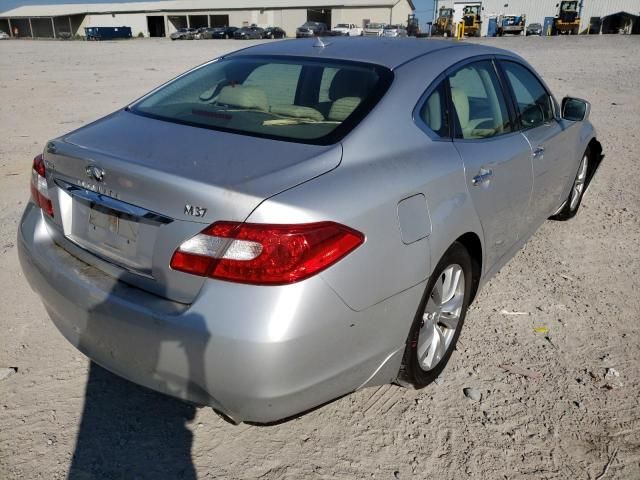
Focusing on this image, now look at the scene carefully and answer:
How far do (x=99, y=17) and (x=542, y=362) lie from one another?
3214 inches

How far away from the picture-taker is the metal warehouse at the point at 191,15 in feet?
200

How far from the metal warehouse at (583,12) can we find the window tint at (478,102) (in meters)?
51.7

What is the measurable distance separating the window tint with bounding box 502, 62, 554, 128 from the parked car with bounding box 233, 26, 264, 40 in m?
49.2

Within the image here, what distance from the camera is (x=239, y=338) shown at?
5.88 ft

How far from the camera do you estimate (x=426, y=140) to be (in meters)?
2.52

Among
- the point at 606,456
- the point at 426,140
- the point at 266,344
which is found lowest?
the point at 606,456

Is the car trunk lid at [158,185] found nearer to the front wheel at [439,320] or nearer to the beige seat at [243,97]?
the beige seat at [243,97]

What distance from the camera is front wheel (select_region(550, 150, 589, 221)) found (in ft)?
15.8

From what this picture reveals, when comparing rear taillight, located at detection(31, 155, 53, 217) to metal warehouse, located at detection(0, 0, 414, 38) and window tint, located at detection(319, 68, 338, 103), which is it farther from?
metal warehouse, located at detection(0, 0, 414, 38)

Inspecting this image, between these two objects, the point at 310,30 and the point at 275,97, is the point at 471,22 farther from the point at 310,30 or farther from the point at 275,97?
the point at 275,97

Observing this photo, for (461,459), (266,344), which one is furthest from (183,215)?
(461,459)

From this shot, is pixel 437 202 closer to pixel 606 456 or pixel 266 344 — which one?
pixel 266 344

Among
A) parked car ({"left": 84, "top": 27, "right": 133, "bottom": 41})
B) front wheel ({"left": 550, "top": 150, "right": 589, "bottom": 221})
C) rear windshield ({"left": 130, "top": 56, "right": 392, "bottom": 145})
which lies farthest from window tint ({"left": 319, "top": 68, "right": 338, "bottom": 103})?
parked car ({"left": 84, "top": 27, "right": 133, "bottom": 41})

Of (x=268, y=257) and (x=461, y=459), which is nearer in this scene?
(x=268, y=257)
